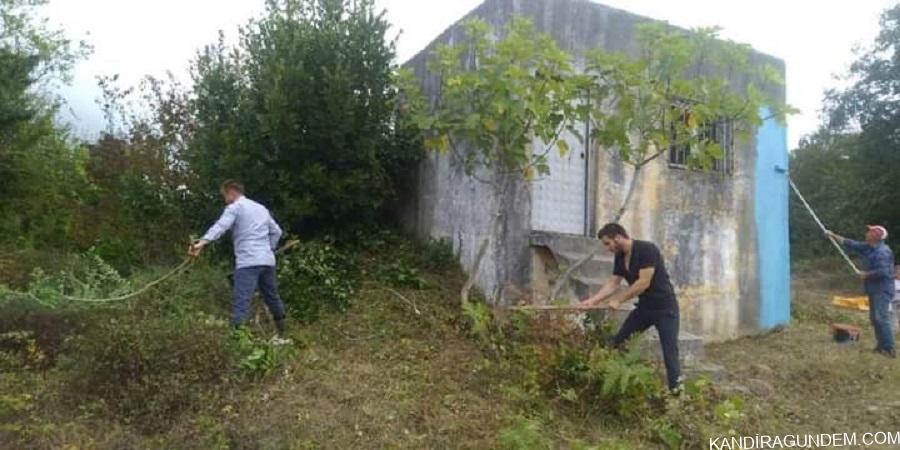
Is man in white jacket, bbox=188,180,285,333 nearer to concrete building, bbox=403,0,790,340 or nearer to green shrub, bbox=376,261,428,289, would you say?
green shrub, bbox=376,261,428,289

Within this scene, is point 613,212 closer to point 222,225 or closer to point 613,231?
point 613,231

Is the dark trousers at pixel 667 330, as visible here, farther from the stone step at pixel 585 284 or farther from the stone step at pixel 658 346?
the stone step at pixel 585 284

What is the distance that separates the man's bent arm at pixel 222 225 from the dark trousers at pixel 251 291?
402 millimetres

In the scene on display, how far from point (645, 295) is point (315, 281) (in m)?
3.54

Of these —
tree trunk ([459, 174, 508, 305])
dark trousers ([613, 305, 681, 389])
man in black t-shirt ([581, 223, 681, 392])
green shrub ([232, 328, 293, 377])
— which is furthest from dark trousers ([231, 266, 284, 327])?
dark trousers ([613, 305, 681, 389])


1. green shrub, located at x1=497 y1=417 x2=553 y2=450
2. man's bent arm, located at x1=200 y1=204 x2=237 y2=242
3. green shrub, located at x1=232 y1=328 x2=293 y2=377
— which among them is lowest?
green shrub, located at x1=497 y1=417 x2=553 y2=450

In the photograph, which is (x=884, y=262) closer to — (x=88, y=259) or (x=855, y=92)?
(x=88, y=259)

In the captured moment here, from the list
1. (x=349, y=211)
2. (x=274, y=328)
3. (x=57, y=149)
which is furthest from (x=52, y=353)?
(x=57, y=149)

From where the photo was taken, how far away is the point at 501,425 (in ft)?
18.1

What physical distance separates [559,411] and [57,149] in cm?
1068

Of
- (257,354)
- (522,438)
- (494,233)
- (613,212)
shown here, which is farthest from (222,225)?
(613,212)

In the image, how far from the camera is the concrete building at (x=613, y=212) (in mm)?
8023

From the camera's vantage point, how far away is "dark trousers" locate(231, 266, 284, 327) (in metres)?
6.66

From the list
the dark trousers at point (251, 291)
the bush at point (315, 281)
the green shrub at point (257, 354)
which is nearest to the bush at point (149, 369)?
the green shrub at point (257, 354)
